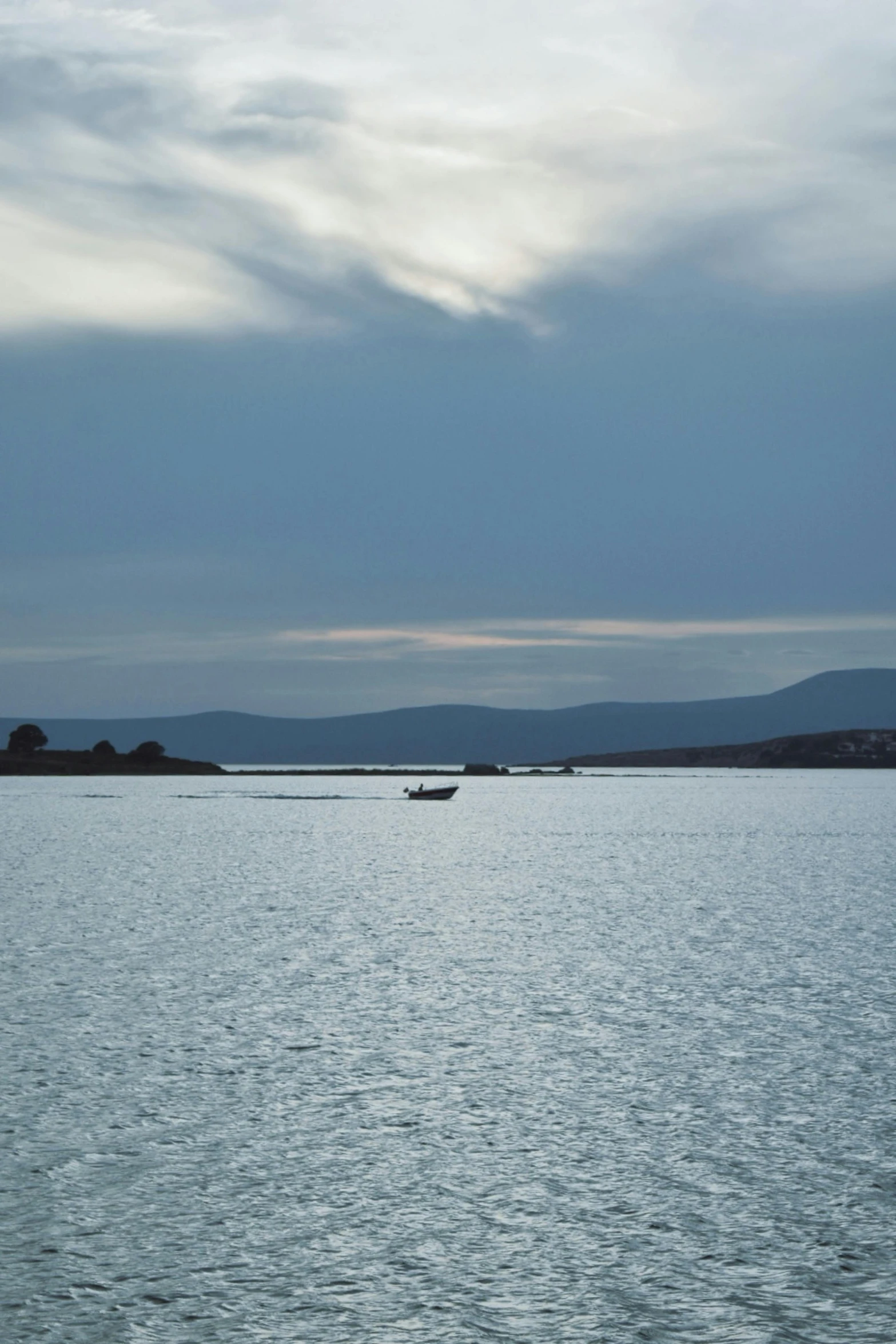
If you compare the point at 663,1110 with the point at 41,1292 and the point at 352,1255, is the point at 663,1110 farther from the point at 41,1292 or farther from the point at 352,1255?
the point at 41,1292

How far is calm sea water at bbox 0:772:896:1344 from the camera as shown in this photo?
14320mm

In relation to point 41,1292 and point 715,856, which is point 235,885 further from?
point 41,1292

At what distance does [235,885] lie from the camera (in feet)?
236

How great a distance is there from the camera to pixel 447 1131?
2131 centimetres

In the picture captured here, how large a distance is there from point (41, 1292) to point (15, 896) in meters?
52.0

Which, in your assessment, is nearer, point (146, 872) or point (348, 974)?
point (348, 974)

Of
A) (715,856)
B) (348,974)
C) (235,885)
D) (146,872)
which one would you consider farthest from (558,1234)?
(715,856)

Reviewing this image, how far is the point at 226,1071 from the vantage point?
25609mm

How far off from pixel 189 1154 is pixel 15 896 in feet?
154

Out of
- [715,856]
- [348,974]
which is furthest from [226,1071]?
[715,856]

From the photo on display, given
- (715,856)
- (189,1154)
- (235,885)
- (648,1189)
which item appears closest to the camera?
(648,1189)

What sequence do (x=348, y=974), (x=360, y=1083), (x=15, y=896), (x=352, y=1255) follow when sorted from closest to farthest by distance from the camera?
(x=352, y=1255) < (x=360, y=1083) < (x=348, y=974) < (x=15, y=896)

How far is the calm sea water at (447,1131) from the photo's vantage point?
564 inches

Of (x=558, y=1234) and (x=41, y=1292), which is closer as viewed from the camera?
(x=41, y=1292)
